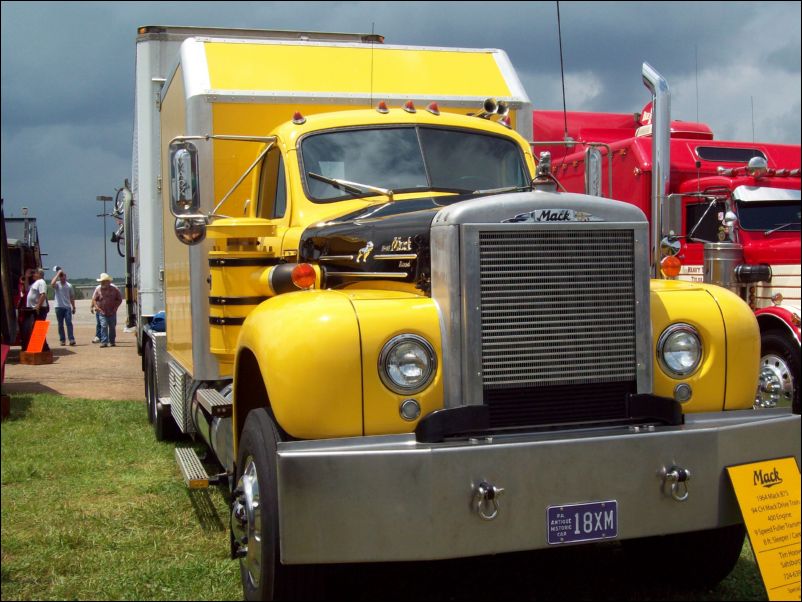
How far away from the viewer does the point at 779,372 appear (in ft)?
29.1

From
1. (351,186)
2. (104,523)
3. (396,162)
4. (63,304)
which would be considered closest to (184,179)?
(351,186)

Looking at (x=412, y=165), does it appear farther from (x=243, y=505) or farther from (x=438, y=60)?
(x=243, y=505)

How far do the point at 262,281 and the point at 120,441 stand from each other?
3.99 m

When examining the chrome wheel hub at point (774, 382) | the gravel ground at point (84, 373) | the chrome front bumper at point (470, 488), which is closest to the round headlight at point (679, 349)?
the chrome front bumper at point (470, 488)

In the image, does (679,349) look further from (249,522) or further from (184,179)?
(184,179)

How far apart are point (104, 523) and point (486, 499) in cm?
302

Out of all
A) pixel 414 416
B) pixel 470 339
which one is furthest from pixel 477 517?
pixel 470 339

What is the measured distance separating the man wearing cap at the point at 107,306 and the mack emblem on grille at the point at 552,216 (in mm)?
16716

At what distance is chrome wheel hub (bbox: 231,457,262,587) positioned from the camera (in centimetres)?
390

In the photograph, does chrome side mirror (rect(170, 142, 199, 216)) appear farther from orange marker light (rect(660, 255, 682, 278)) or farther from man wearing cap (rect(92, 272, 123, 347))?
man wearing cap (rect(92, 272, 123, 347))

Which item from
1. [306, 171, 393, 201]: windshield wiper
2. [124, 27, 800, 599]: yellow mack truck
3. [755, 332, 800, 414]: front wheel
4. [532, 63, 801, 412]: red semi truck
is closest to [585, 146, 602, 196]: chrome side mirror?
[124, 27, 800, 599]: yellow mack truck

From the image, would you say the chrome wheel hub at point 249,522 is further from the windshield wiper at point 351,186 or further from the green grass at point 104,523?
the windshield wiper at point 351,186

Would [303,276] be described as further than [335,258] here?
No

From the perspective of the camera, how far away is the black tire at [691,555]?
437 cm
